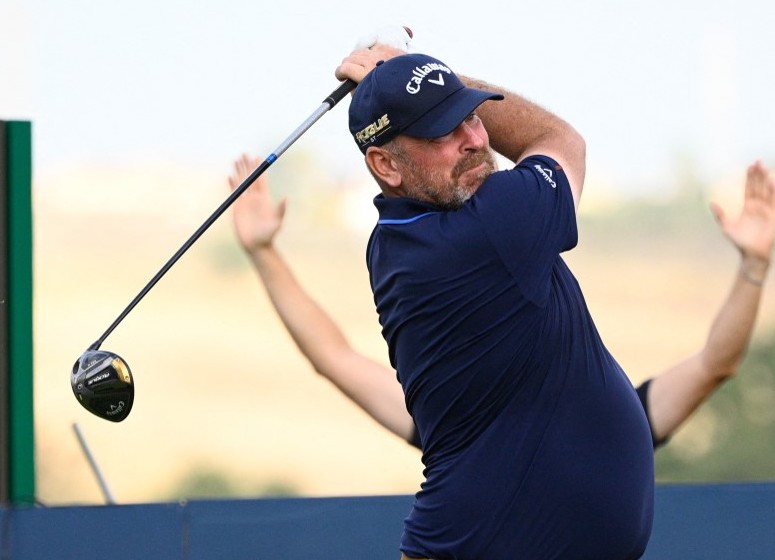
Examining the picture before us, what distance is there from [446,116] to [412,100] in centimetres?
7

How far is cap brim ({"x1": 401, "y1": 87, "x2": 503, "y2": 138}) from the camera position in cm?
291

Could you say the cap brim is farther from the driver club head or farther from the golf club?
the driver club head

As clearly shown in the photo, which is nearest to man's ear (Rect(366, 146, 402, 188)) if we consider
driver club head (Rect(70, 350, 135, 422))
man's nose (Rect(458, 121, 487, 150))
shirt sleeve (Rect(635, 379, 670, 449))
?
man's nose (Rect(458, 121, 487, 150))

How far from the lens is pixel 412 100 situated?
9.59ft

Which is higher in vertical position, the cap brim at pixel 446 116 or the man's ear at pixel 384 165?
the cap brim at pixel 446 116

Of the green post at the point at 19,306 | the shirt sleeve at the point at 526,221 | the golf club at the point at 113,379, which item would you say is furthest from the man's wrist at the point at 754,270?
the green post at the point at 19,306

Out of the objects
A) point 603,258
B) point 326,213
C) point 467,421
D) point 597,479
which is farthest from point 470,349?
point 603,258

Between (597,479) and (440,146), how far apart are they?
0.72 meters

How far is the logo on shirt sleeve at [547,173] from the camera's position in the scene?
2936 mm

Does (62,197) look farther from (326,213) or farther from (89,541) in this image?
(89,541)

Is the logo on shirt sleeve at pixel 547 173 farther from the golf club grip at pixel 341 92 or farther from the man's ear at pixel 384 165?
the golf club grip at pixel 341 92

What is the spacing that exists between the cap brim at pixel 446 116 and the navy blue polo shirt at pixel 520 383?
0.44 feet

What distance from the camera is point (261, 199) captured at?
16.3 ft

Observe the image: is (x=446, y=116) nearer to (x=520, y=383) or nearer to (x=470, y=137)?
(x=470, y=137)
